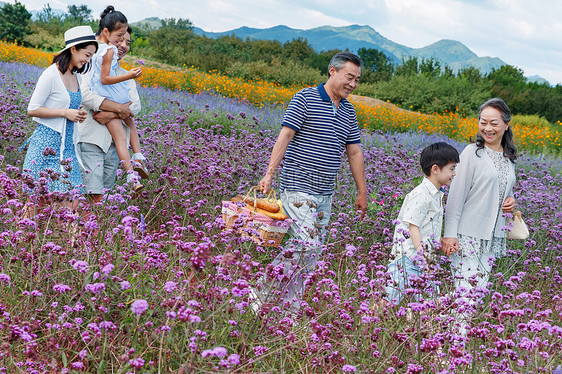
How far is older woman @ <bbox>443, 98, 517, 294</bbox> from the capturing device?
4.18 meters

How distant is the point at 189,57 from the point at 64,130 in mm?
22715

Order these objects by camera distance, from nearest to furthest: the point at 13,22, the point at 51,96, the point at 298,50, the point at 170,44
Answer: the point at 51,96 < the point at 170,44 < the point at 13,22 < the point at 298,50

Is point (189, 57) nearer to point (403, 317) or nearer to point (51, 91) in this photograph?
point (51, 91)

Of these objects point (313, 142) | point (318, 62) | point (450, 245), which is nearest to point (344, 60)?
point (313, 142)

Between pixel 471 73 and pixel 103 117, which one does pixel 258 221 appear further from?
pixel 471 73

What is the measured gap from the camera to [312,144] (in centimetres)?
421

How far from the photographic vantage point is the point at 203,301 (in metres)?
2.66

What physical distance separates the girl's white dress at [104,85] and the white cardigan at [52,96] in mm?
326

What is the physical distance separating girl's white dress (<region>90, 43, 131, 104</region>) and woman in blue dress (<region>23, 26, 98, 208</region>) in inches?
8.0

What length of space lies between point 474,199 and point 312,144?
1289 mm

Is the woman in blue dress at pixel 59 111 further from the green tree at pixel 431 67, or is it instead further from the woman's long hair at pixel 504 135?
the green tree at pixel 431 67

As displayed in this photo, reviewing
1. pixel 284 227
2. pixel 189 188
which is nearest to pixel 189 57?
pixel 189 188

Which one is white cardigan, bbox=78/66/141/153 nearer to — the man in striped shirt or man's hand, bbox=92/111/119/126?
man's hand, bbox=92/111/119/126

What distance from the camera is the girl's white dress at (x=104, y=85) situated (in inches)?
175
